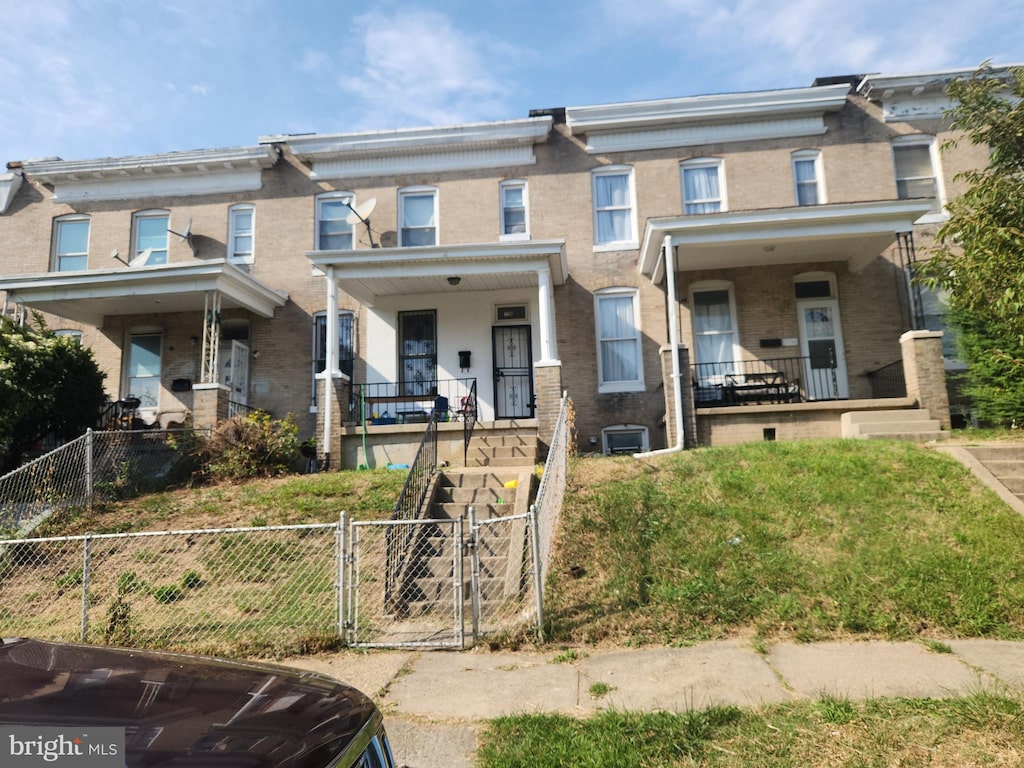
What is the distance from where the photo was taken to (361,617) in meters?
6.89

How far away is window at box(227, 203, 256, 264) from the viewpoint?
17422 millimetres

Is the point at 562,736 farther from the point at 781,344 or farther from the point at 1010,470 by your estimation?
the point at 781,344

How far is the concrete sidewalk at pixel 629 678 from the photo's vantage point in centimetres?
449

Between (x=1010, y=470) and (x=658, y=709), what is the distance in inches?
290

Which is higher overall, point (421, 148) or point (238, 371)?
point (421, 148)

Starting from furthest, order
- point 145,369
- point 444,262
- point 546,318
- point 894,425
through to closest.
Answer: point 145,369 → point 444,262 → point 546,318 → point 894,425

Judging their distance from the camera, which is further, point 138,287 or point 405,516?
point 138,287

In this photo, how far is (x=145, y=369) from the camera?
56.0 ft

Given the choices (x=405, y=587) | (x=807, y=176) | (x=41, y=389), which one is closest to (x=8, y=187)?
(x=41, y=389)

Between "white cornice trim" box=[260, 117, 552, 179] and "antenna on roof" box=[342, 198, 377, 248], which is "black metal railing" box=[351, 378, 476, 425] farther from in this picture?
"white cornice trim" box=[260, 117, 552, 179]

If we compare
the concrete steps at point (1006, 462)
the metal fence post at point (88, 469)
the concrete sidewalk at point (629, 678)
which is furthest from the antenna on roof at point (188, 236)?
the concrete steps at point (1006, 462)

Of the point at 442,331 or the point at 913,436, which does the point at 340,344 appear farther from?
the point at 913,436

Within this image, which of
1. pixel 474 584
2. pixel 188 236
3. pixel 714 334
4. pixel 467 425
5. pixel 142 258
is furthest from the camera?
pixel 188 236

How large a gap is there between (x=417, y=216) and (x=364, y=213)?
1.41 meters
